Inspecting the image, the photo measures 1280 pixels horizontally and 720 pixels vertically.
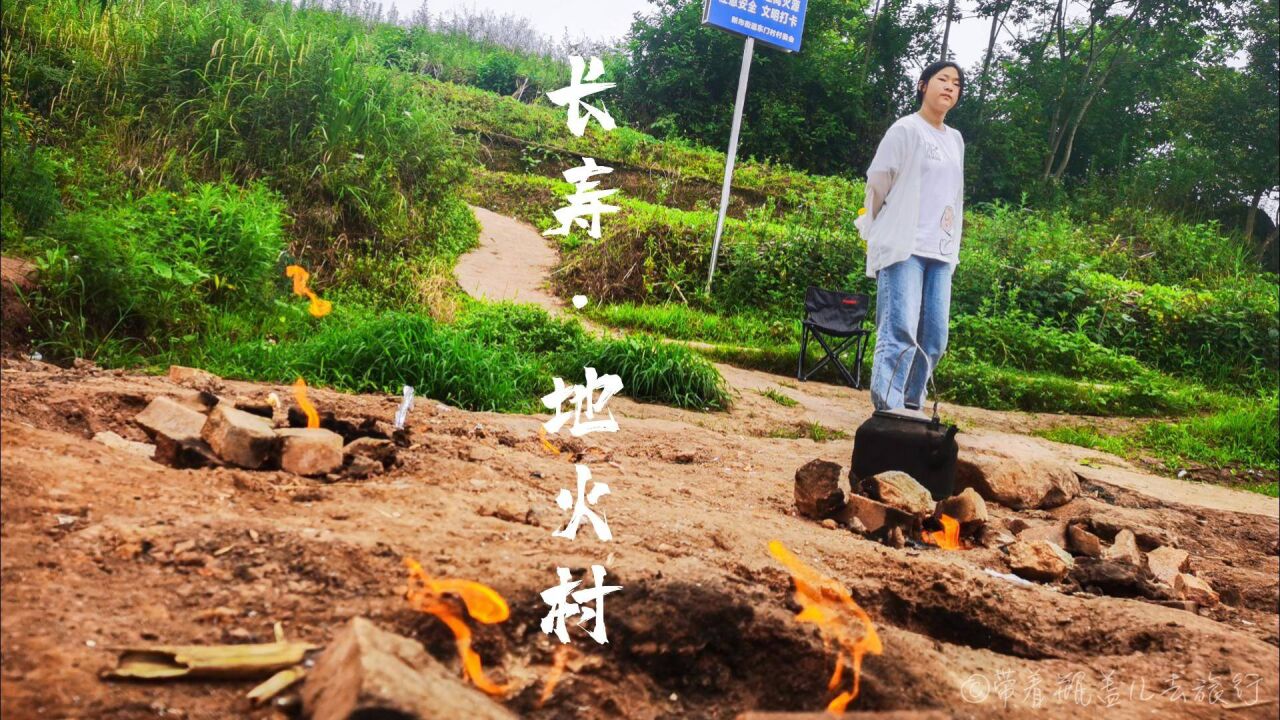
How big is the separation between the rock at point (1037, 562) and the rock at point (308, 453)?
1.96m

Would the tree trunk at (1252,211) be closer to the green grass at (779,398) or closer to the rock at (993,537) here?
the green grass at (779,398)

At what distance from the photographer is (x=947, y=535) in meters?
3.10

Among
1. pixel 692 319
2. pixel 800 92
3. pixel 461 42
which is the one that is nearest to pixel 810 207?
pixel 800 92

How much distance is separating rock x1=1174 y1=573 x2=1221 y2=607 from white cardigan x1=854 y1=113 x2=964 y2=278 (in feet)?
5.20

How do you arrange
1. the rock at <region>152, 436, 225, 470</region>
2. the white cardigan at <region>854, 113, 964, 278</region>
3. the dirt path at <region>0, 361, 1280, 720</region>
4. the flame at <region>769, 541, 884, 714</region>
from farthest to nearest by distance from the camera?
the white cardigan at <region>854, 113, 964, 278</region>, the rock at <region>152, 436, 225, 470</region>, the flame at <region>769, 541, 884, 714</region>, the dirt path at <region>0, 361, 1280, 720</region>

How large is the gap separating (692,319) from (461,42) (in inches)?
207

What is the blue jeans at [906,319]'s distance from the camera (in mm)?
3928

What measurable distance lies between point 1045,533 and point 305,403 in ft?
8.19

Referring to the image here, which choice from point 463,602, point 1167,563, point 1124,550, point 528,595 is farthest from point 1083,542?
point 463,602

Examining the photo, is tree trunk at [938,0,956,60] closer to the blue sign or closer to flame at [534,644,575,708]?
the blue sign

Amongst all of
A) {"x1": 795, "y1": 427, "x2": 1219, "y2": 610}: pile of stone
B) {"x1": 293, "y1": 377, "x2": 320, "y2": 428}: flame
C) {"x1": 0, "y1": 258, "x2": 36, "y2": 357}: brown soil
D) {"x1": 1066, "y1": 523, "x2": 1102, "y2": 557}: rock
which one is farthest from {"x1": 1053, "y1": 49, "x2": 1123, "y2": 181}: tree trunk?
{"x1": 0, "y1": 258, "x2": 36, "y2": 357}: brown soil

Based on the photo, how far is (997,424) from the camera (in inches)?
227

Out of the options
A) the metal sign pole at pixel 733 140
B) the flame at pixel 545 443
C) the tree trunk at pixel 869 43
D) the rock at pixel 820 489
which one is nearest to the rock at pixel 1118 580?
the rock at pixel 820 489

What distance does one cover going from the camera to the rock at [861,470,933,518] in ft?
10.1
